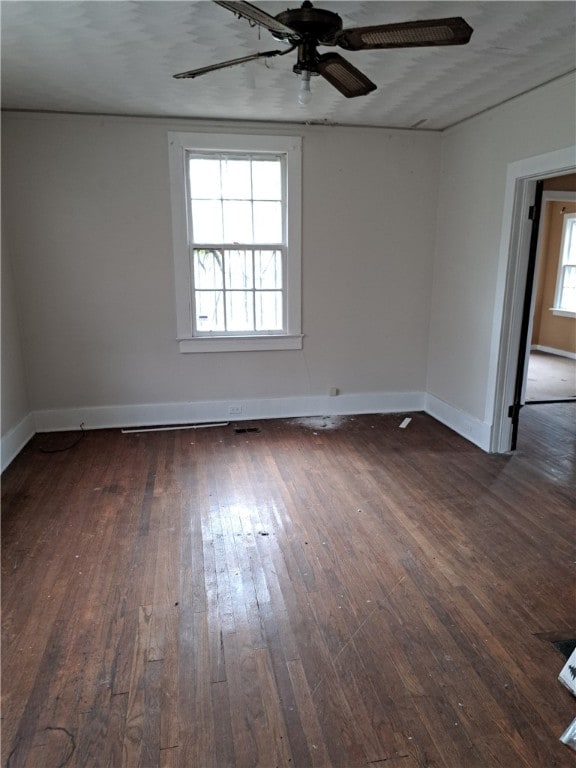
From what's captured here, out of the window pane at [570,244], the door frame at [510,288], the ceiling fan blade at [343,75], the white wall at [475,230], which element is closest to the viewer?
the ceiling fan blade at [343,75]

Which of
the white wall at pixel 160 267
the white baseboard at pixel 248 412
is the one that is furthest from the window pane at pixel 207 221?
the white baseboard at pixel 248 412

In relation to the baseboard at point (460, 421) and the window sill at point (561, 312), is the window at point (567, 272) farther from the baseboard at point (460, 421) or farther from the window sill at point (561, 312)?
the baseboard at point (460, 421)

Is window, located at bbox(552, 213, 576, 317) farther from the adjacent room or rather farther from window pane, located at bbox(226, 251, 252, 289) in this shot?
window pane, located at bbox(226, 251, 252, 289)

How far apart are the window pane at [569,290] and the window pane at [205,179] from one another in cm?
582

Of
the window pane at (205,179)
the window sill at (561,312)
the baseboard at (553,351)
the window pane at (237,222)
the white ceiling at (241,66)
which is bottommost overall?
the baseboard at (553,351)

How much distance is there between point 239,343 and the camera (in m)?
4.44

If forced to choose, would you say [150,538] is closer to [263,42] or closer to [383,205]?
[263,42]

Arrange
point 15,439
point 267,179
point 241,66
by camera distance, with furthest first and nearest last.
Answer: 1. point 267,179
2. point 15,439
3. point 241,66

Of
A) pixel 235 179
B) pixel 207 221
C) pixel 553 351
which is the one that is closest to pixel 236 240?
pixel 207 221

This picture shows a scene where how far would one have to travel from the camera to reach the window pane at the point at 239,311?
441 cm

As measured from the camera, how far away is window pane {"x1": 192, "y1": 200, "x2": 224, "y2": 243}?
4191mm

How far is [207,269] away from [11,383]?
187 centimetres

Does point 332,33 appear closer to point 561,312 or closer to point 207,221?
point 207,221

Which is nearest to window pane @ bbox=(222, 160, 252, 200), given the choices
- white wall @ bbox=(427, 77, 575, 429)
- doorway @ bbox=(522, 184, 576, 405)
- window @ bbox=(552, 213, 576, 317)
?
white wall @ bbox=(427, 77, 575, 429)
